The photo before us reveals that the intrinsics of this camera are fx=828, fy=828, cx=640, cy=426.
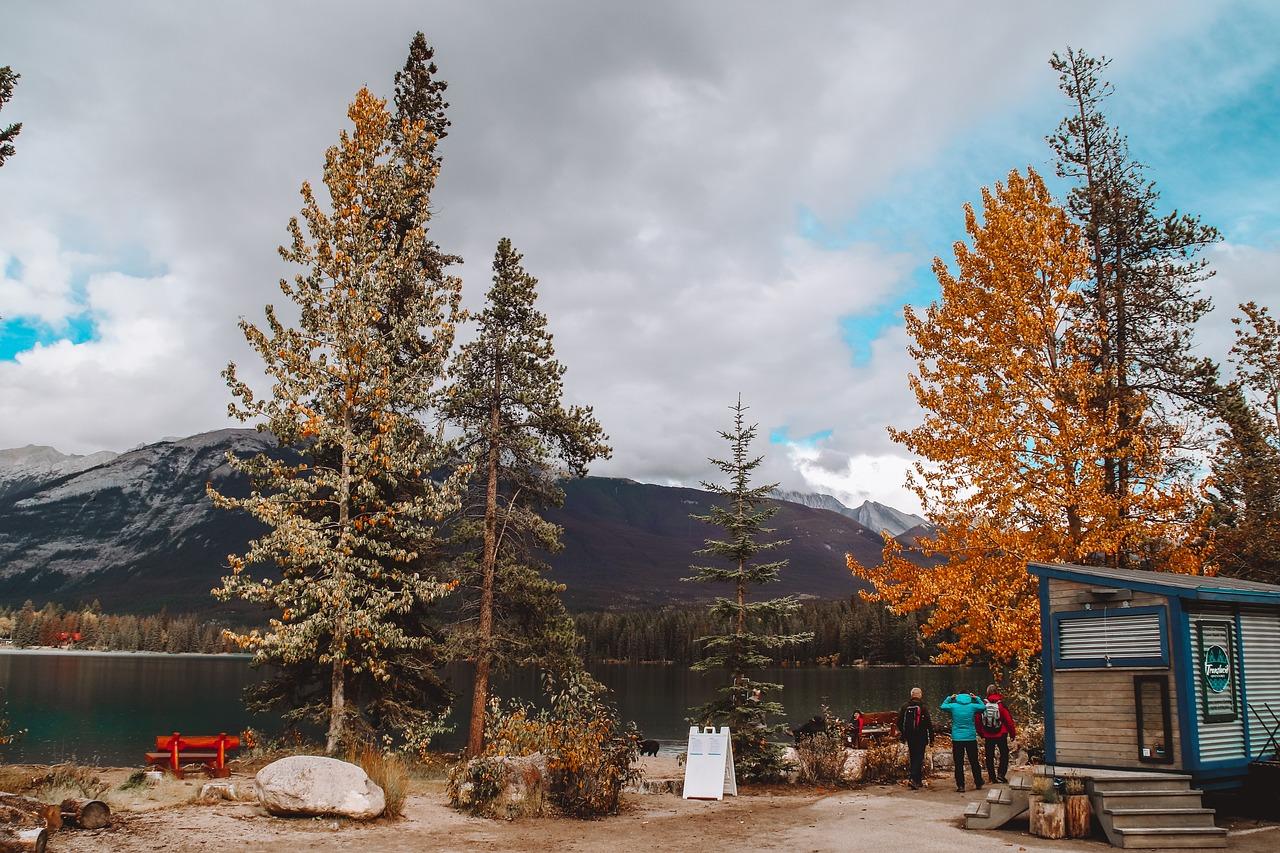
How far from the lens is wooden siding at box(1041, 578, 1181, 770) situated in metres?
13.5

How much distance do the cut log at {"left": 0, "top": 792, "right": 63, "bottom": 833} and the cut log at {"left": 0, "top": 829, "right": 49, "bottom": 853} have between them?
1.06m

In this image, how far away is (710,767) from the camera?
18.0 m

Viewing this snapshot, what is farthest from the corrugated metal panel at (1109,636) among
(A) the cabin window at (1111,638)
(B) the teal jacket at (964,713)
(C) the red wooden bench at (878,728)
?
(C) the red wooden bench at (878,728)

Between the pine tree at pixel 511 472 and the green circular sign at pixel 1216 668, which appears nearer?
the green circular sign at pixel 1216 668

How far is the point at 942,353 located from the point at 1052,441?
3.46 m

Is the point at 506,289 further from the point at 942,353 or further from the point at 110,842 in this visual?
the point at 110,842

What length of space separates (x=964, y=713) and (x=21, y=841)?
1542 centimetres

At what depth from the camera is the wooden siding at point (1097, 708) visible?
13.5 meters

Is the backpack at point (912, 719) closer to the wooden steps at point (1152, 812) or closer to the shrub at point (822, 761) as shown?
the shrub at point (822, 761)

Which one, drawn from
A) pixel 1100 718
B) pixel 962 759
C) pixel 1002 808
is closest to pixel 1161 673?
pixel 1100 718

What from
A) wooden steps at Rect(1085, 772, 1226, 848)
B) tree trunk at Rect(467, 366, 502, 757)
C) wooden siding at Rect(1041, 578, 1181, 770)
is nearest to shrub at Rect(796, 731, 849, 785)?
wooden siding at Rect(1041, 578, 1181, 770)

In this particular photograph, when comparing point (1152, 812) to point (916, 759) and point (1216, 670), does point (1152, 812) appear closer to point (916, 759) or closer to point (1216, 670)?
point (1216, 670)

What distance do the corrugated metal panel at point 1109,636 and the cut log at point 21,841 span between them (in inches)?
600

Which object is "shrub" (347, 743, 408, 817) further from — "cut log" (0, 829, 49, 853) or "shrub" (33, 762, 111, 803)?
"cut log" (0, 829, 49, 853)
